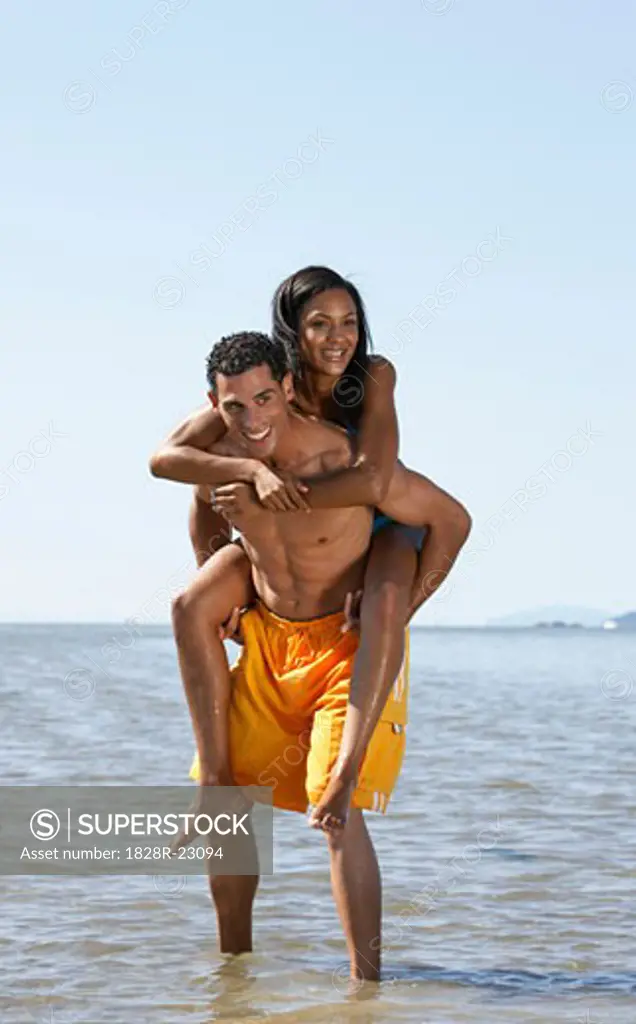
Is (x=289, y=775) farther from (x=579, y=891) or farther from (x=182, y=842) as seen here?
(x=579, y=891)

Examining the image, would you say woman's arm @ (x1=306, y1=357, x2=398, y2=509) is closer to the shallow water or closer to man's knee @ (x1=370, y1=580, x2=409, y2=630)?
man's knee @ (x1=370, y1=580, x2=409, y2=630)

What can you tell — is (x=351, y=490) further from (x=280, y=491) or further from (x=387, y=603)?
(x=387, y=603)

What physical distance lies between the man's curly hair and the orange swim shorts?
78 centimetres

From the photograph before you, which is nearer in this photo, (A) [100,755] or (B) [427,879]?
(B) [427,879]

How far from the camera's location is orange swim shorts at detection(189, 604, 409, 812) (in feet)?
16.9

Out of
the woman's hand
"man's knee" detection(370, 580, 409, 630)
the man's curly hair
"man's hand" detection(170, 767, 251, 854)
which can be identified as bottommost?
"man's hand" detection(170, 767, 251, 854)

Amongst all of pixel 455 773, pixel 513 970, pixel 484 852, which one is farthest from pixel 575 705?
pixel 513 970

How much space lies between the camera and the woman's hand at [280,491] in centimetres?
489

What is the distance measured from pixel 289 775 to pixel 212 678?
0.38 m

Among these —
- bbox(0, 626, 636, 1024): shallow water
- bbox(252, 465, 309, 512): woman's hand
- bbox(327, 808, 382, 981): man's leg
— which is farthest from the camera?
bbox(0, 626, 636, 1024): shallow water

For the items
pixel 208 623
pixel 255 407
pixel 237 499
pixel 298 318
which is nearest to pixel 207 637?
pixel 208 623

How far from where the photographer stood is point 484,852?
7.87m

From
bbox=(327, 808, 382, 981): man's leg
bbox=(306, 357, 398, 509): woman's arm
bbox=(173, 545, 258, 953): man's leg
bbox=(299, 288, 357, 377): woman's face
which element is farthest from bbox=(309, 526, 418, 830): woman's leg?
bbox=(299, 288, 357, 377): woman's face

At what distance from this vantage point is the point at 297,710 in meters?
5.30
